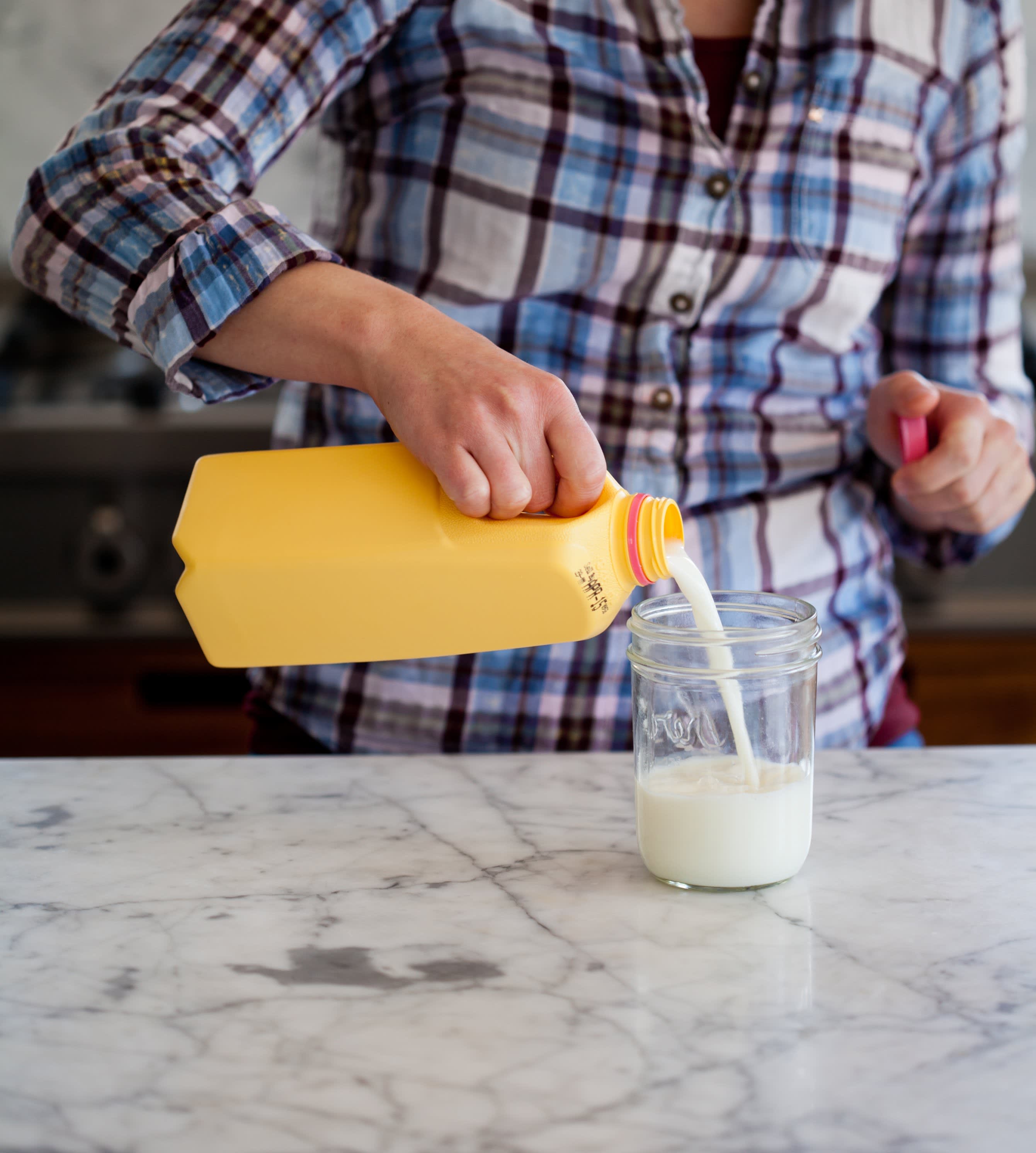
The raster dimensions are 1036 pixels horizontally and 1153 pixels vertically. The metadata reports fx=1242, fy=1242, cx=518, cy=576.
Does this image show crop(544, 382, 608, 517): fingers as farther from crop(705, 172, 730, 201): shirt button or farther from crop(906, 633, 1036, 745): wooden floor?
crop(906, 633, 1036, 745): wooden floor

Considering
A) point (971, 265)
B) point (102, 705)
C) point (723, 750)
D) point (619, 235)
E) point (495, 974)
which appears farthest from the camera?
point (102, 705)

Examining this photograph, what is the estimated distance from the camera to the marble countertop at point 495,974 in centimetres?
48

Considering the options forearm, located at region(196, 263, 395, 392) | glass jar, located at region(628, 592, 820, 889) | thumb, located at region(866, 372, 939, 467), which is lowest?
glass jar, located at region(628, 592, 820, 889)

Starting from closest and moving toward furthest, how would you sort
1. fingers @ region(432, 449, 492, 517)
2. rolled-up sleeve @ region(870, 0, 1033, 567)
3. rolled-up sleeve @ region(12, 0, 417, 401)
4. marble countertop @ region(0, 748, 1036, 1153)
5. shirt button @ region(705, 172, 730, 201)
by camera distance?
marble countertop @ region(0, 748, 1036, 1153) → fingers @ region(432, 449, 492, 517) → rolled-up sleeve @ region(12, 0, 417, 401) → shirt button @ region(705, 172, 730, 201) → rolled-up sleeve @ region(870, 0, 1033, 567)

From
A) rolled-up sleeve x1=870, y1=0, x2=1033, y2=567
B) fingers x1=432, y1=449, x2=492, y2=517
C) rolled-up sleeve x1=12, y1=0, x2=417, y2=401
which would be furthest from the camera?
rolled-up sleeve x1=870, y1=0, x2=1033, y2=567

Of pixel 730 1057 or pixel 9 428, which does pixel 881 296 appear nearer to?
pixel 730 1057

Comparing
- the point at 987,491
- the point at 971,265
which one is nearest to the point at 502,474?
the point at 987,491

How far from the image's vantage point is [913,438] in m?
0.98

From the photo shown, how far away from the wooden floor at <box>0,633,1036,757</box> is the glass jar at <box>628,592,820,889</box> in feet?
3.74

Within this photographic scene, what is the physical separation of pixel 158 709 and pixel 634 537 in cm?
128

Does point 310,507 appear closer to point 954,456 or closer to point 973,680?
point 954,456

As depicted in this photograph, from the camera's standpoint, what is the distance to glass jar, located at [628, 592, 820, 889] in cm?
67

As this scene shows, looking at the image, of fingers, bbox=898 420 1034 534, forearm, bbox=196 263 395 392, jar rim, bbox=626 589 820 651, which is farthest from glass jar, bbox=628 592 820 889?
fingers, bbox=898 420 1034 534

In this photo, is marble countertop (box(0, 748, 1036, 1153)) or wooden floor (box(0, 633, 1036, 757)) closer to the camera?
marble countertop (box(0, 748, 1036, 1153))
